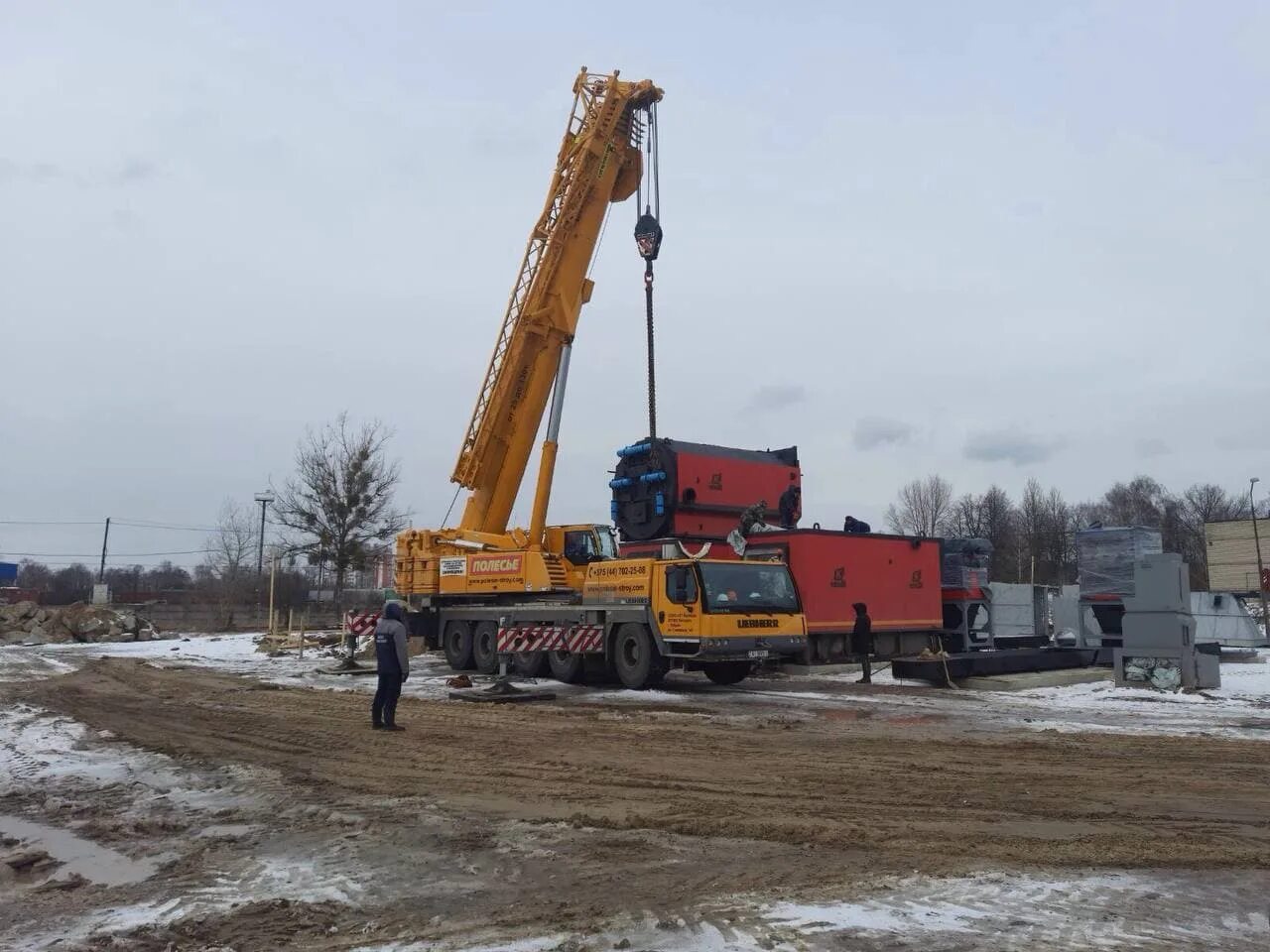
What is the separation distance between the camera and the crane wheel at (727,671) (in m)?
17.7

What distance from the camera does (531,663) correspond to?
1902cm

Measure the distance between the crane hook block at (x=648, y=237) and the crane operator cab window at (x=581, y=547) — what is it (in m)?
5.33

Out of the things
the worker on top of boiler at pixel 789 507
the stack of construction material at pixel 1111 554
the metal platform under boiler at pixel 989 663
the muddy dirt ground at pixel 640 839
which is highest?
the worker on top of boiler at pixel 789 507

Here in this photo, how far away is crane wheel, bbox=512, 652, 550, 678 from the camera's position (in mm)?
18938

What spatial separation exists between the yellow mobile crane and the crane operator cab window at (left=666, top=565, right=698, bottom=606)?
4.76ft

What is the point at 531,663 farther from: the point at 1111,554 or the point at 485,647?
the point at 1111,554

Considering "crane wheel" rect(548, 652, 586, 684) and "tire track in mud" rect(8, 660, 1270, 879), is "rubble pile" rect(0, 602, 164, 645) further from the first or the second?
"tire track in mud" rect(8, 660, 1270, 879)

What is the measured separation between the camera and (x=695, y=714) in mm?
13555

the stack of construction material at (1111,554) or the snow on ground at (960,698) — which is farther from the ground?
the stack of construction material at (1111,554)

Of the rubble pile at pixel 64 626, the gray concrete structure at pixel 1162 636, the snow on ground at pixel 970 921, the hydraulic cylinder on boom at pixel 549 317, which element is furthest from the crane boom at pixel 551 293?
the rubble pile at pixel 64 626

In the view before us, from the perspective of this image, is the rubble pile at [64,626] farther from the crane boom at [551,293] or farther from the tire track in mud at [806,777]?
Answer: the tire track in mud at [806,777]

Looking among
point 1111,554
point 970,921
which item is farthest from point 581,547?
point 970,921

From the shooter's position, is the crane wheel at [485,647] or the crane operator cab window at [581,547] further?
the crane wheel at [485,647]

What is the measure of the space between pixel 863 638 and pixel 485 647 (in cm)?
725
